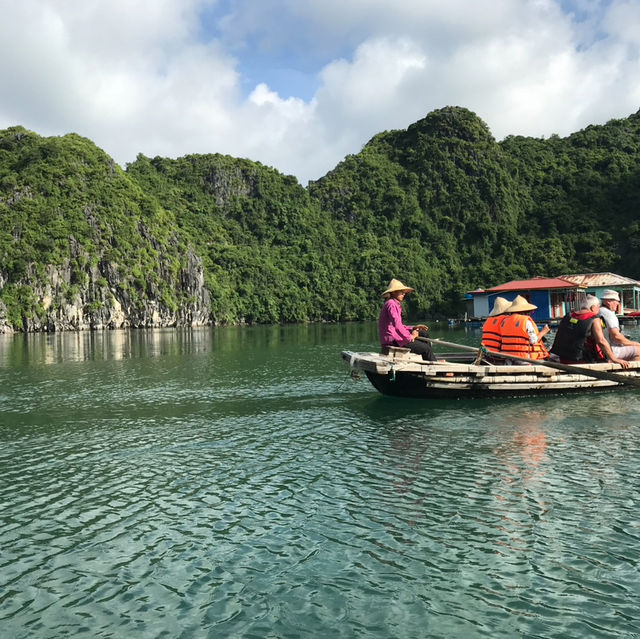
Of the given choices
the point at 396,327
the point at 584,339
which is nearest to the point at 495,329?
the point at 584,339

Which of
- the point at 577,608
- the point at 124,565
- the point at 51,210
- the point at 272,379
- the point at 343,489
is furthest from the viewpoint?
the point at 51,210

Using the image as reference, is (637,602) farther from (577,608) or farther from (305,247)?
(305,247)

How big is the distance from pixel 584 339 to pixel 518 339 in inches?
62.9

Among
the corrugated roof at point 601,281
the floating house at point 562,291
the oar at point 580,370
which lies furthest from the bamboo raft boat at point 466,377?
the corrugated roof at point 601,281

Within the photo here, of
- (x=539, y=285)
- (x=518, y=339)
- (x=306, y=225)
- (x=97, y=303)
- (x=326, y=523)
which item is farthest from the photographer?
(x=306, y=225)

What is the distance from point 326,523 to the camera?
6.96 m

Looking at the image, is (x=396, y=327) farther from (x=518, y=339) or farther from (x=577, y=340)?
(x=577, y=340)

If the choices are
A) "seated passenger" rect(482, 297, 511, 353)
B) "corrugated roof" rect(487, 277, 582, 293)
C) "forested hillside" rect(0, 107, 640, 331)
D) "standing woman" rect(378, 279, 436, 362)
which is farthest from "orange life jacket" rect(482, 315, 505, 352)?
"forested hillside" rect(0, 107, 640, 331)

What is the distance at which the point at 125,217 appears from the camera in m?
102

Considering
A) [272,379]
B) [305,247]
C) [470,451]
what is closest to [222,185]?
[305,247]

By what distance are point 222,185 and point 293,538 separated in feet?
462

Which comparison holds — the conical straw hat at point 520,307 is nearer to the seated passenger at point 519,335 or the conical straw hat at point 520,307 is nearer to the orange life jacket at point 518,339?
the seated passenger at point 519,335

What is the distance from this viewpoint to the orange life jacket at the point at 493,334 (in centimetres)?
1493

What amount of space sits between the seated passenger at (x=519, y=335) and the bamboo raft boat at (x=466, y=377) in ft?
1.01
